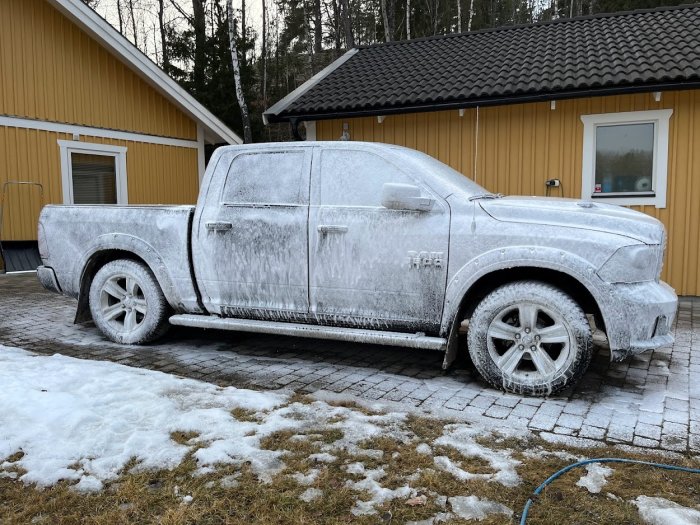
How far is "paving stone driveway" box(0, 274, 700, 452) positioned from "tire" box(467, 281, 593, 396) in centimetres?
15

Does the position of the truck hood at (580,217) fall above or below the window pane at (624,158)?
below

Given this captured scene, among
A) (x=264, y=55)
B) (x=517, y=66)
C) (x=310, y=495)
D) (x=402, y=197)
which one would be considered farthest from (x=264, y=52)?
(x=310, y=495)

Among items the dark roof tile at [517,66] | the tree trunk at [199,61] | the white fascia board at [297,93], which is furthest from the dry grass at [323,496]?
the tree trunk at [199,61]

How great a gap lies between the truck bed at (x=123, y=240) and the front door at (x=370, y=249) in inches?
51.0

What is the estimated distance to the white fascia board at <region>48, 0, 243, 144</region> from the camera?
38.0 ft

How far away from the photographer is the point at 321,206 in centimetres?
463

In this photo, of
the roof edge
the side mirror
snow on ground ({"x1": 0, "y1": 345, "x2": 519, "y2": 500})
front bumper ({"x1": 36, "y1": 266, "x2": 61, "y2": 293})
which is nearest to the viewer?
snow on ground ({"x1": 0, "y1": 345, "x2": 519, "y2": 500})

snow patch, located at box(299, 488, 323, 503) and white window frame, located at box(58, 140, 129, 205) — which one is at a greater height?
white window frame, located at box(58, 140, 129, 205)

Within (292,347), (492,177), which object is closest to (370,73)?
(492,177)

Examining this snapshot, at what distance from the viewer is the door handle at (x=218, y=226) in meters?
4.88

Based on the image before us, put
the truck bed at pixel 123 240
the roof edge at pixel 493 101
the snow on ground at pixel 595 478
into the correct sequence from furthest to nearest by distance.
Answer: the roof edge at pixel 493 101, the truck bed at pixel 123 240, the snow on ground at pixel 595 478

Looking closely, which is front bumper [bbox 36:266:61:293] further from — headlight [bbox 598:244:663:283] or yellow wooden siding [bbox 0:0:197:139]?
yellow wooden siding [bbox 0:0:197:139]

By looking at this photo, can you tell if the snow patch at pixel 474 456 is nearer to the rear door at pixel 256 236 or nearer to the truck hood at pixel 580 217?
the truck hood at pixel 580 217

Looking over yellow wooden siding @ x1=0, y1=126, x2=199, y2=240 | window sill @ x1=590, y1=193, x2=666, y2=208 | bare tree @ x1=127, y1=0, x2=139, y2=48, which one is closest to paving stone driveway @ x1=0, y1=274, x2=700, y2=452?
window sill @ x1=590, y1=193, x2=666, y2=208
